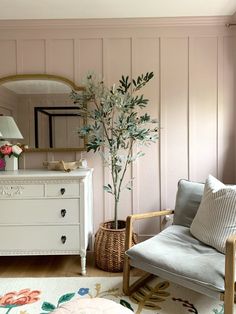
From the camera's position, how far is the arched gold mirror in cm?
286

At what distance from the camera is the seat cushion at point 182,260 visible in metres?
1.64

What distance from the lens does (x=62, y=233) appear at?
2.38m

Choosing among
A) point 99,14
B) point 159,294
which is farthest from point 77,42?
point 159,294

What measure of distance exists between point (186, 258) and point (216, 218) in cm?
36

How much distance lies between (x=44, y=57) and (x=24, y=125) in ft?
2.38

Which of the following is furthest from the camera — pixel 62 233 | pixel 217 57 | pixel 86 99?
pixel 217 57

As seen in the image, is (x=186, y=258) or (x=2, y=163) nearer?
(x=186, y=258)

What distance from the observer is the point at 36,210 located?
2373mm

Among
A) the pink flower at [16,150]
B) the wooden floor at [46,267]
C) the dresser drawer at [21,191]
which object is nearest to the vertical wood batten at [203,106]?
the wooden floor at [46,267]

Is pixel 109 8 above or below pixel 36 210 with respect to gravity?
above

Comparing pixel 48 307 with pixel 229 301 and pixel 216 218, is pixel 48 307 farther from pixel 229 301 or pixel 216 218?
pixel 216 218

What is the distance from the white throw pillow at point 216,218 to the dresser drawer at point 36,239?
102 cm

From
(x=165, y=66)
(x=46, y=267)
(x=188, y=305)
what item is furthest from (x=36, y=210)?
(x=165, y=66)

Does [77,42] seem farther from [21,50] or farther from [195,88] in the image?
[195,88]
